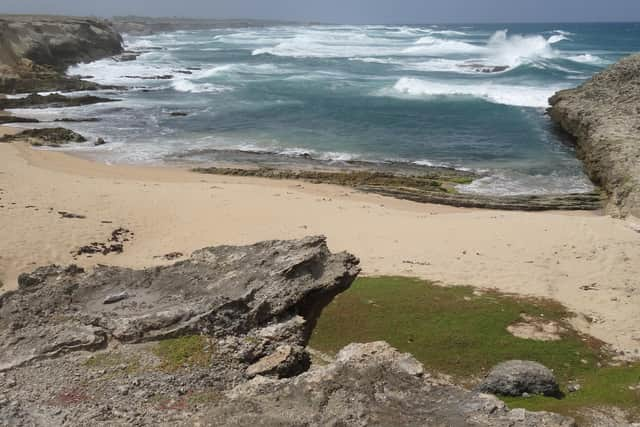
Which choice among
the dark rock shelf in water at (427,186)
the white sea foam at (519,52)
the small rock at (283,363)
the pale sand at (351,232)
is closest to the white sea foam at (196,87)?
the dark rock shelf in water at (427,186)

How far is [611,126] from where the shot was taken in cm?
3020

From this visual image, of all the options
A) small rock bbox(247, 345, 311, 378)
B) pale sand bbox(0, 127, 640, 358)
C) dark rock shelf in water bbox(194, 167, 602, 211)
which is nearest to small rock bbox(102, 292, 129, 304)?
small rock bbox(247, 345, 311, 378)

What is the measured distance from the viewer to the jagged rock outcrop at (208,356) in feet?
23.5

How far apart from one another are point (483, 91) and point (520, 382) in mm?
44204

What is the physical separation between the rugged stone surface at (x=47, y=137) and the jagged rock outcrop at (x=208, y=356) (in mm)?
24180

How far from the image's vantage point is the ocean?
31.4 m

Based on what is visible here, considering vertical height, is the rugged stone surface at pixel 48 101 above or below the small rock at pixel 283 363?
below

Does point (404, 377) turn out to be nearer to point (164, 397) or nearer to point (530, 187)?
point (164, 397)

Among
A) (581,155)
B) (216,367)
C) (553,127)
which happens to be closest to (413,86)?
(553,127)

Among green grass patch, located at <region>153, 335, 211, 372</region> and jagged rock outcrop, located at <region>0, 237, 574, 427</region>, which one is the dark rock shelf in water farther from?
green grass patch, located at <region>153, 335, 211, 372</region>

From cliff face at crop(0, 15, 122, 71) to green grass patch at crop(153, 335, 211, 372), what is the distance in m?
51.7

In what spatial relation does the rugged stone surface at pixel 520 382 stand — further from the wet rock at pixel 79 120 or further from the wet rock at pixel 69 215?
the wet rock at pixel 79 120

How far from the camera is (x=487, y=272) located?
1543 centimetres

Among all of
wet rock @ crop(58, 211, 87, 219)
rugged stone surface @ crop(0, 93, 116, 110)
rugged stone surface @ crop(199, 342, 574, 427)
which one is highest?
rugged stone surface @ crop(199, 342, 574, 427)
